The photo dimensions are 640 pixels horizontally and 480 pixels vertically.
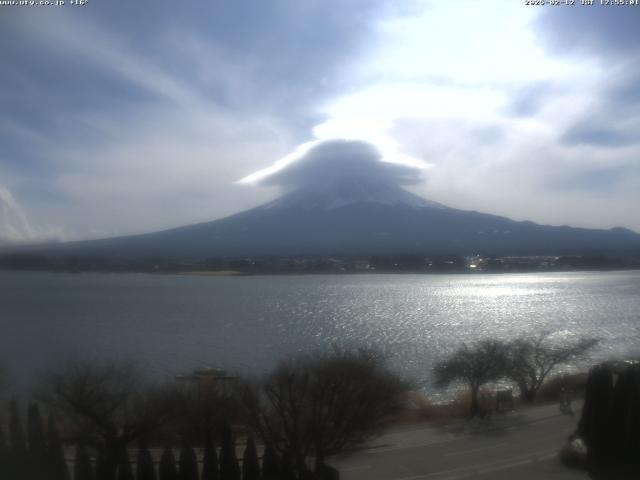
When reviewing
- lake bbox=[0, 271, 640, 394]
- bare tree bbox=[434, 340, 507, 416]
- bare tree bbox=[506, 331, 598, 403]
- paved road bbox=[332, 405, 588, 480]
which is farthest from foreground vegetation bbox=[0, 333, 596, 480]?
bare tree bbox=[506, 331, 598, 403]

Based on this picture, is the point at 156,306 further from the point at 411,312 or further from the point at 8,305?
the point at 411,312

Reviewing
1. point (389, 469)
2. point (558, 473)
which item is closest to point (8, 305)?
point (389, 469)

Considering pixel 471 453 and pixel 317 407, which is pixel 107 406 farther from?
pixel 471 453

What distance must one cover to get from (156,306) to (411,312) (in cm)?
510

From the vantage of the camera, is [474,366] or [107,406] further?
[474,366]

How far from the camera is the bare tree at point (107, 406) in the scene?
11.9 ft

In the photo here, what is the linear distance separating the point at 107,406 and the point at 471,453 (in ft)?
9.05

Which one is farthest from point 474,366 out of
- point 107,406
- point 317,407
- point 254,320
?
point 107,406

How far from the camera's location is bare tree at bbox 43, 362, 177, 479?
3625 millimetres

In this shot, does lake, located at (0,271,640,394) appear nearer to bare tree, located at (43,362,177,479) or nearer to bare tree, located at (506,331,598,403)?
bare tree, located at (506,331,598,403)

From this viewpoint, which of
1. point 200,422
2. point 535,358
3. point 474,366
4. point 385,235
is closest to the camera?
point 200,422

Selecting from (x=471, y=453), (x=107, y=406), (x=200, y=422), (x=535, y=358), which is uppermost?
(x=107, y=406)

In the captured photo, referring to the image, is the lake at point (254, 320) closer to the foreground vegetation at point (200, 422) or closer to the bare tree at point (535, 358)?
the bare tree at point (535, 358)

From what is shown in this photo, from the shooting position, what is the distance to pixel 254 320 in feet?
28.7
